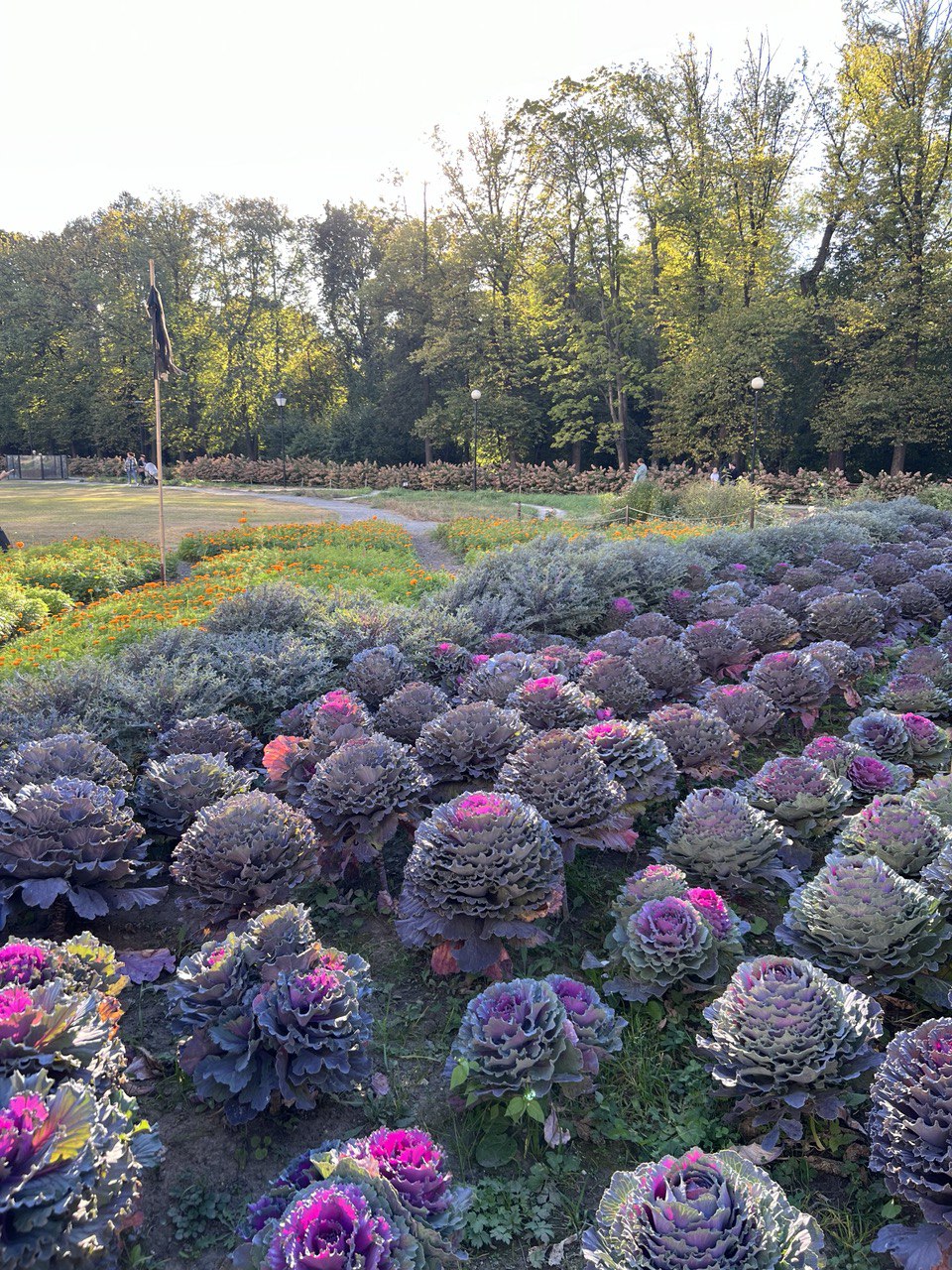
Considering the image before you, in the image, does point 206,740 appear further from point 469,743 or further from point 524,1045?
point 524,1045

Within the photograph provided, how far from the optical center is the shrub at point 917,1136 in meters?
1.47

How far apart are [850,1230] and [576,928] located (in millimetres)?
1165

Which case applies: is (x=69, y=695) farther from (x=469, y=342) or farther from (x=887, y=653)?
(x=469, y=342)

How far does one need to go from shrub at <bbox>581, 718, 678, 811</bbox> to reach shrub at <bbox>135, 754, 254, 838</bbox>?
1.35 meters

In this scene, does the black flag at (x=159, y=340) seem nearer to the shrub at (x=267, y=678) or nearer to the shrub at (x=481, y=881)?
the shrub at (x=267, y=678)

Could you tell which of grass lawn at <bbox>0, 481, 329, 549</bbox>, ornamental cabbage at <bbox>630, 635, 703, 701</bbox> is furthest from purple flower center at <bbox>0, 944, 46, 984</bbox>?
grass lawn at <bbox>0, 481, 329, 549</bbox>

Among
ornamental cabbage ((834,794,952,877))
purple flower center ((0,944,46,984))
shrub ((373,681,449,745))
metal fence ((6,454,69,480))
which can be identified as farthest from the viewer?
metal fence ((6,454,69,480))

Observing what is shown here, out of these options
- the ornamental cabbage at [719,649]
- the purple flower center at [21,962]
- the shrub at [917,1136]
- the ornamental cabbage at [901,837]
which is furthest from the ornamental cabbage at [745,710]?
the purple flower center at [21,962]

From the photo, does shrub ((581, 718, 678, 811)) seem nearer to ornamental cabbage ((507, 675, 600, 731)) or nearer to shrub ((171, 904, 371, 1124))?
ornamental cabbage ((507, 675, 600, 731))

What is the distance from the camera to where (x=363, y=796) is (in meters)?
2.53

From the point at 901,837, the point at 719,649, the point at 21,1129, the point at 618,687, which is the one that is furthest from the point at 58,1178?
the point at 719,649

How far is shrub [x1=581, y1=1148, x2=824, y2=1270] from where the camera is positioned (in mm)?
1242

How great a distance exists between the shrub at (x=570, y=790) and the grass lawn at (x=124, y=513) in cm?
1129

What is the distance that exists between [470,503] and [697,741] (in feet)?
59.9
